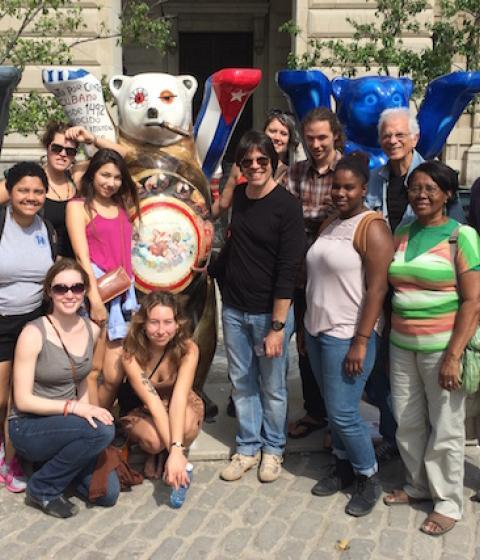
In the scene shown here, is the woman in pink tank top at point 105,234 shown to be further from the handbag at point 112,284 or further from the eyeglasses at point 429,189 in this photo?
the eyeglasses at point 429,189

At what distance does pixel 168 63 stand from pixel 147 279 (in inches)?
386

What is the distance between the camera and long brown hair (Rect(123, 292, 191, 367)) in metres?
3.15

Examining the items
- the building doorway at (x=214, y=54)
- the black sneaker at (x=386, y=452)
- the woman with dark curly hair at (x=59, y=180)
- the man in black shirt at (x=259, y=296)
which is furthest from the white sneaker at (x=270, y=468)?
the building doorway at (x=214, y=54)

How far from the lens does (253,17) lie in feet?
40.5

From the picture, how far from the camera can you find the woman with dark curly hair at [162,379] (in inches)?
122

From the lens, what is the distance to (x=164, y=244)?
11.4ft

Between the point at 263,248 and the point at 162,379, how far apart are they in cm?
84

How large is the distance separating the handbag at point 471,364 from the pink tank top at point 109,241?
1.54m

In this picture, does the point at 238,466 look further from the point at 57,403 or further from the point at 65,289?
the point at 65,289

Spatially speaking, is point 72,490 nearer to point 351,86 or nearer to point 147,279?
point 147,279

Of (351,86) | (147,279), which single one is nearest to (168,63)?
(351,86)

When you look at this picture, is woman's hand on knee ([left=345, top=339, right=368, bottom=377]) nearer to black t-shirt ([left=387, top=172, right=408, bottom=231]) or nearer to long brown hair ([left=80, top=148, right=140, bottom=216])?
black t-shirt ([left=387, top=172, right=408, bottom=231])

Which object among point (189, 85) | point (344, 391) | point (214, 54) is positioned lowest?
point (344, 391)

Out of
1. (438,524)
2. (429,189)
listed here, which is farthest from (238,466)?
(429,189)
